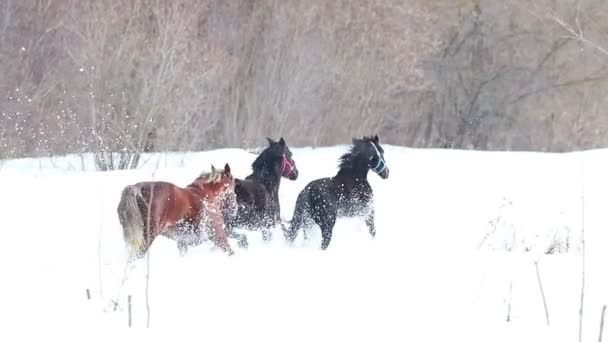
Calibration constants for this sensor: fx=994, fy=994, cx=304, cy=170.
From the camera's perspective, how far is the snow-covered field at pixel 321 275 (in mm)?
5996

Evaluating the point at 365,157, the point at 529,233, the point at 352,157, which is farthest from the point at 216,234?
the point at 529,233

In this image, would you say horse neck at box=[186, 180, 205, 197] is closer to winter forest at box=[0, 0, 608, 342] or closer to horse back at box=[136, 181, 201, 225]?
winter forest at box=[0, 0, 608, 342]

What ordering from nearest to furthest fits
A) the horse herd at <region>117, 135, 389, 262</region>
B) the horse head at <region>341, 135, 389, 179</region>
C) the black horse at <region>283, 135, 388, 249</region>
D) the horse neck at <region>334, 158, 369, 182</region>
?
1. the horse herd at <region>117, 135, 389, 262</region>
2. the black horse at <region>283, 135, 388, 249</region>
3. the horse neck at <region>334, 158, 369, 182</region>
4. the horse head at <region>341, 135, 389, 179</region>

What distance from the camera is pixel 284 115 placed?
2188cm

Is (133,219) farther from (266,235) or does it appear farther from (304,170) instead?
(304,170)

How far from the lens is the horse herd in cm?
812

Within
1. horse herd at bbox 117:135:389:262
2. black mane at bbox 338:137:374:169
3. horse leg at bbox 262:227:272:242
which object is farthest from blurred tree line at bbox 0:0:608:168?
horse leg at bbox 262:227:272:242

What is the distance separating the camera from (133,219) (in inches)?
318

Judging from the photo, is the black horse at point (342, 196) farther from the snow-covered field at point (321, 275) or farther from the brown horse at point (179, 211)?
the brown horse at point (179, 211)

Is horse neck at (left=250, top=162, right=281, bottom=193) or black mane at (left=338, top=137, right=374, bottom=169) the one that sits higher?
black mane at (left=338, top=137, right=374, bottom=169)

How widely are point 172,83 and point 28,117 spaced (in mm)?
3311

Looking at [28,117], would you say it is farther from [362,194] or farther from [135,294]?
[135,294]

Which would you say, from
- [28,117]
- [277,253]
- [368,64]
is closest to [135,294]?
[277,253]

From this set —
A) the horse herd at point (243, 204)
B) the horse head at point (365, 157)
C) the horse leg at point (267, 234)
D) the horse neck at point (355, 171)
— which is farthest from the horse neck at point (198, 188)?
the horse head at point (365, 157)
